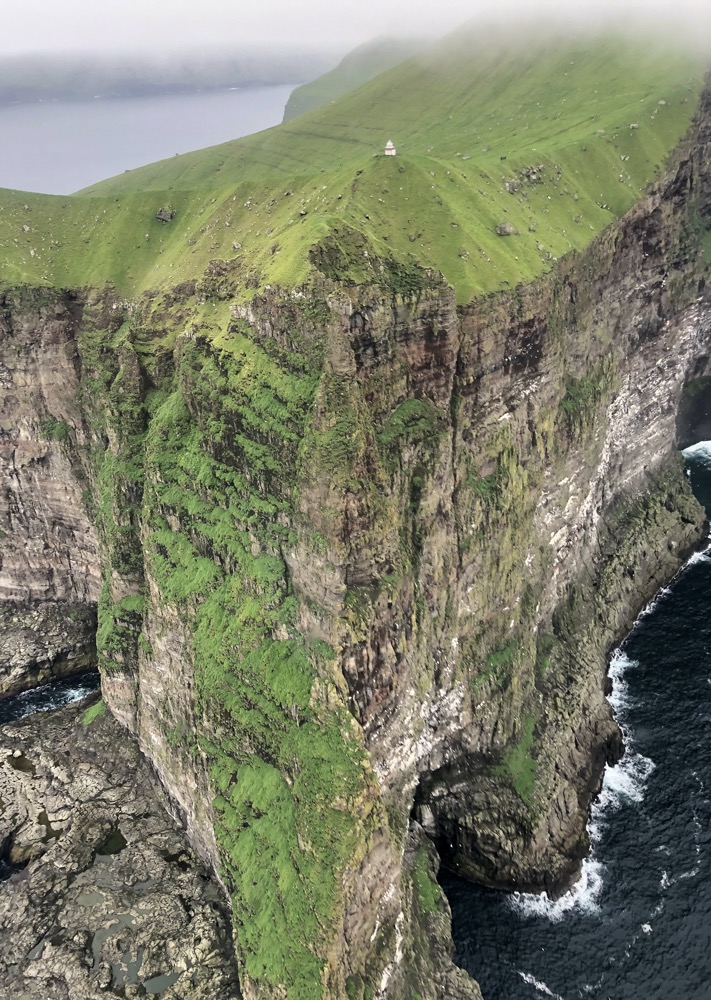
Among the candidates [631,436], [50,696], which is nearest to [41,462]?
[50,696]

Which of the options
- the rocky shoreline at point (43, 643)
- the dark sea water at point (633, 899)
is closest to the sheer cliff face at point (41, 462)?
the rocky shoreline at point (43, 643)

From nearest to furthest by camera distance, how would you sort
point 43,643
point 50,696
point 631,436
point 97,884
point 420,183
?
point 420,183 → point 97,884 → point 50,696 → point 43,643 → point 631,436

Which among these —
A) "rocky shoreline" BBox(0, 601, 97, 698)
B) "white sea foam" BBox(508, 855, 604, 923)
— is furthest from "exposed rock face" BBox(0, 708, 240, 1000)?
"white sea foam" BBox(508, 855, 604, 923)

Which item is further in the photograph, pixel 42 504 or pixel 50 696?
pixel 42 504

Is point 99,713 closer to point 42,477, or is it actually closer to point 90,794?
point 90,794

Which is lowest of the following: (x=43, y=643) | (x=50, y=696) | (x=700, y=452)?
(x=50, y=696)

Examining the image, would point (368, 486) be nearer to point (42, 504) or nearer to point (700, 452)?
point (42, 504)

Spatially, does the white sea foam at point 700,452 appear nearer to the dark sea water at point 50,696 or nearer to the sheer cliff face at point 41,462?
the sheer cliff face at point 41,462
